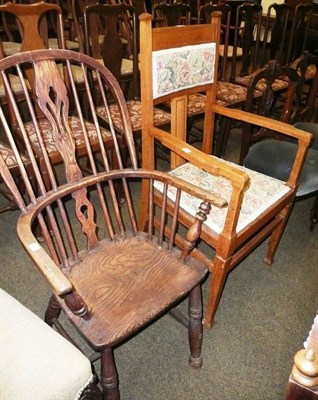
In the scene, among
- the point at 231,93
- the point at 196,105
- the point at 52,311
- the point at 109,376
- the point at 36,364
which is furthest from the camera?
the point at 231,93

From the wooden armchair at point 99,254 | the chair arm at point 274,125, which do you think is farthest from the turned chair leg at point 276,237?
the wooden armchair at point 99,254

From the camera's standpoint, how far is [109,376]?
0.92m

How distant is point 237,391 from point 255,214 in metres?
0.64

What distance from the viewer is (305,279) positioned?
1661 mm

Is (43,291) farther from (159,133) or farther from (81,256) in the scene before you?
(159,133)

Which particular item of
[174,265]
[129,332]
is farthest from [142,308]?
[174,265]

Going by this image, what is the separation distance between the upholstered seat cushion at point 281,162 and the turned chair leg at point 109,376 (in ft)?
3.70

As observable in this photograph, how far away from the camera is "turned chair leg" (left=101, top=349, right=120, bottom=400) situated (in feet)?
2.94

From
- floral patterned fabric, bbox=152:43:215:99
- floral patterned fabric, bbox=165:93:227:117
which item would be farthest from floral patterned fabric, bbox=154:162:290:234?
floral patterned fabric, bbox=165:93:227:117

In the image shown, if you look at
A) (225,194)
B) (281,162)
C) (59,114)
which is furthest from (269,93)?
(59,114)

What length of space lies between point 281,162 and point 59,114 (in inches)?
43.9

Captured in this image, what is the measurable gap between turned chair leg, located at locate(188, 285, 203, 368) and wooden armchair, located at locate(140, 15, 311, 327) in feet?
0.55

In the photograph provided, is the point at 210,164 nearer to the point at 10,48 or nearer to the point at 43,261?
the point at 43,261

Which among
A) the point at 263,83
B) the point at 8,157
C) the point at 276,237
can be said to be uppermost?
the point at 8,157
